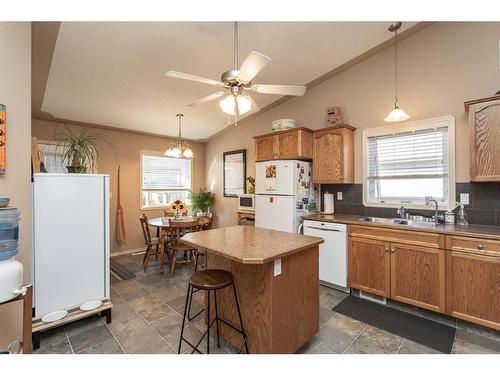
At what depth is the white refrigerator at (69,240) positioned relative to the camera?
2.07m

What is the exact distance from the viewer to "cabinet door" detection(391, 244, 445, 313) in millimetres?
2330

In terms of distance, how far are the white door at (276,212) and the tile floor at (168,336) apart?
1122mm

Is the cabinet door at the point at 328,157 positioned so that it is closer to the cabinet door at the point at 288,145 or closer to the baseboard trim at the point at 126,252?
the cabinet door at the point at 288,145

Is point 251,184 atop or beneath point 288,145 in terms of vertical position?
beneath

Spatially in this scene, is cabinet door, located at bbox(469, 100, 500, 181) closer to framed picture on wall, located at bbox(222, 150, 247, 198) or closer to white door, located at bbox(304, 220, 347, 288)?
white door, located at bbox(304, 220, 347, 288)

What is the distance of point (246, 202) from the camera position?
4.68 meters

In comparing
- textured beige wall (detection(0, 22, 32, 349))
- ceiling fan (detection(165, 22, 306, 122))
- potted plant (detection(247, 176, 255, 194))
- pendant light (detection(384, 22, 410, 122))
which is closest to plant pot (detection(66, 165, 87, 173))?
textured beige wall (detection(0, 22, 32, 349))

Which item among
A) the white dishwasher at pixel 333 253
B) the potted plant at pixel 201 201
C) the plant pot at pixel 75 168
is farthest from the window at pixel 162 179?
the white dishwasher at pixel 333 253

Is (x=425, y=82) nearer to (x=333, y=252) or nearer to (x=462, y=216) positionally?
(x=462, y=216)

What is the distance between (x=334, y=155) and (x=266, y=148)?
111 centimetres

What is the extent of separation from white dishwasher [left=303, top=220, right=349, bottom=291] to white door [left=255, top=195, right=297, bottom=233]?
12.5 inches

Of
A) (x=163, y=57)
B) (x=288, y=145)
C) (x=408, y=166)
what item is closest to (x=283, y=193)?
(x=288, y=145)
